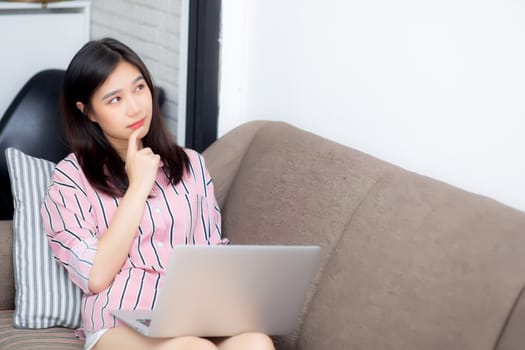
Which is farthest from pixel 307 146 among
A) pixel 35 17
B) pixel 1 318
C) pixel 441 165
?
pixel 35 17

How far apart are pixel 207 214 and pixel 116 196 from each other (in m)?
0.24

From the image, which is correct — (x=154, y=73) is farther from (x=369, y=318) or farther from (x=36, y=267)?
(x=369, y=318)

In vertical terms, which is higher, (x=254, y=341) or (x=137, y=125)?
(x=137, y=125)

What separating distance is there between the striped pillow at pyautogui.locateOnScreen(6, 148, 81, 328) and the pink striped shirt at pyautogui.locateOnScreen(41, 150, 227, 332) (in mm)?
112

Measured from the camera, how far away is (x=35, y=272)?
220 cm

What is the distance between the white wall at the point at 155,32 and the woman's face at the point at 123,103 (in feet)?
2.94

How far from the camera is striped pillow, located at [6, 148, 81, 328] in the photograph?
2.17 meters

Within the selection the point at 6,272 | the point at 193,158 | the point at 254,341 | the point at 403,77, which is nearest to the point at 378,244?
the point at 254,341

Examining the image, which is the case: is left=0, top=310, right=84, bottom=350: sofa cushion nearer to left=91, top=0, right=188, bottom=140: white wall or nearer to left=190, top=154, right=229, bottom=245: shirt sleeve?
left=190, top=154, right=229, bottom=245: shirt sleeve

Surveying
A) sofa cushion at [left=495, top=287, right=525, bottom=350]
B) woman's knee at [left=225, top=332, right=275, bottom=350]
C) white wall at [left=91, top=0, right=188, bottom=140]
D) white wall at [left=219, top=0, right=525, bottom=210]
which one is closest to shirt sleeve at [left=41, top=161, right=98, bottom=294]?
woman's knee at [left=225, top=332, right=275, bottom=350]

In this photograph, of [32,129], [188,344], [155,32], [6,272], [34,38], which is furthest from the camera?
[34,38]

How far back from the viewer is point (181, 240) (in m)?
2.13

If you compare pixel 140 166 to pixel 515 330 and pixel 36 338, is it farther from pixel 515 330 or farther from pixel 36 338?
pixel 515 330

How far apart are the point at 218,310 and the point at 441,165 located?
0.64 meters
